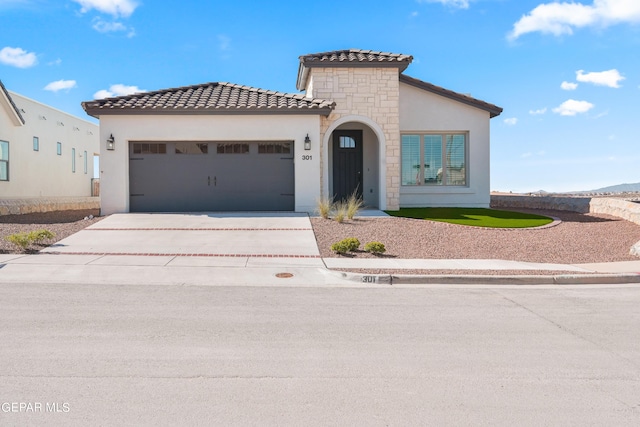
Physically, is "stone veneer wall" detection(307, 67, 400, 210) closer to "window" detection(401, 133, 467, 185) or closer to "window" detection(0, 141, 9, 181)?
"window" detection(401, 133, 467, 185)

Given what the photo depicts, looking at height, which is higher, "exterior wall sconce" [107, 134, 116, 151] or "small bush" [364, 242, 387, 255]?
"exterior wall sconce" [107, 134, 116, 151]

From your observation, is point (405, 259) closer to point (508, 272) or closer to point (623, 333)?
point (508, 272)

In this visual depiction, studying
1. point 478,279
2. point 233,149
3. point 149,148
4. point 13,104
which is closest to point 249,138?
point 233,149

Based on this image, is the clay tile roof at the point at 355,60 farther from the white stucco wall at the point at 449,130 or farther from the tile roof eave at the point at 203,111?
the tile roof eave at the point at 203,111

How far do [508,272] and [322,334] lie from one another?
566cm

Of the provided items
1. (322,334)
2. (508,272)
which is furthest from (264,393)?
(508,272)

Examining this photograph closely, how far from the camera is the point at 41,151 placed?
84.2 feet

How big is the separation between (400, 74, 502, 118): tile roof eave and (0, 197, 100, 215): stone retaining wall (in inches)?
631

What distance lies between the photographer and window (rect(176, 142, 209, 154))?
18.4 meters

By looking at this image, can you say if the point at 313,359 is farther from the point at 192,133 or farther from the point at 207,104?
the point at 207,104

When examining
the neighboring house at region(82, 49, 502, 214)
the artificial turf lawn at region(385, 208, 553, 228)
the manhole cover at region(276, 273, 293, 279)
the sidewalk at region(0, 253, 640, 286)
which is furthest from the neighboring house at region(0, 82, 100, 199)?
the manhole cover at region(276, 273, 293, 279)

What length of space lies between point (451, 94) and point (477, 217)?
558 cm

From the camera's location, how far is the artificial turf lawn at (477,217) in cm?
1652

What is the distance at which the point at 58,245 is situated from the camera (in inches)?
513
